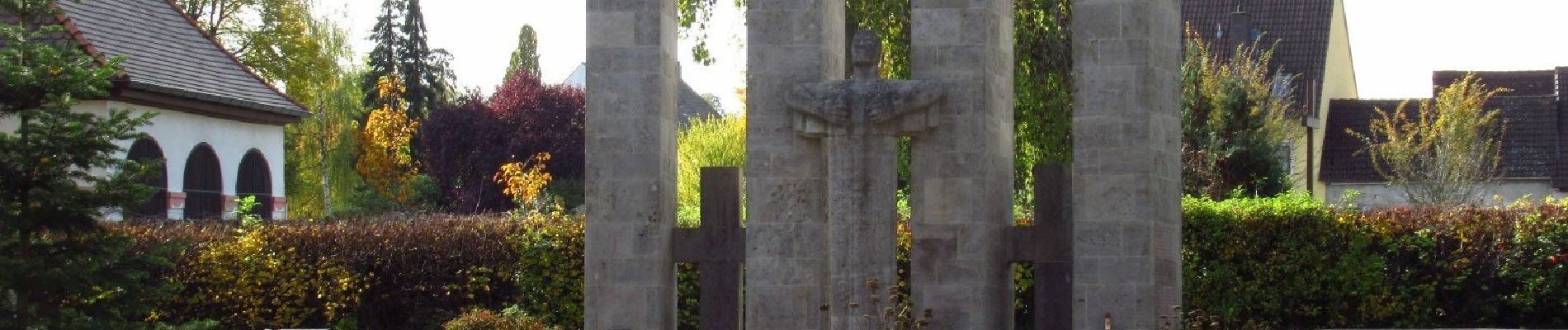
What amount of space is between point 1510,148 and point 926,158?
118 ft

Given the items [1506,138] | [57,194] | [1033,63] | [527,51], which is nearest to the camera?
[57,194]

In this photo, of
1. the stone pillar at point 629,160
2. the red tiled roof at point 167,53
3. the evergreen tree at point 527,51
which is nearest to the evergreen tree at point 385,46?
the evergreen tree at point 527,51

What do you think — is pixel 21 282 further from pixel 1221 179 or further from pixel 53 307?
pixel 1221 179

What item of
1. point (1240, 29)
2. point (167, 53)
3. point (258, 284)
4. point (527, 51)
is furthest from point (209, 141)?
point (527, 51)

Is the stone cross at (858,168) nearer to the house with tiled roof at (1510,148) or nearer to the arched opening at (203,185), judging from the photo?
the arched opening at (203,185)

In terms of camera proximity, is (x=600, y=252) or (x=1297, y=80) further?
(x=1297, y=80)

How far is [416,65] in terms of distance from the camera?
6353cm

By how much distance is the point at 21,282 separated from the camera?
14.2 m

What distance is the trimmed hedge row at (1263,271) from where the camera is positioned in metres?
20.1

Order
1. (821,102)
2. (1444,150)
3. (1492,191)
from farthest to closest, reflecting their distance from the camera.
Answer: (1492,191), (1444,150), (821,102)

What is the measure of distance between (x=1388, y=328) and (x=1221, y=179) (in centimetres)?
989

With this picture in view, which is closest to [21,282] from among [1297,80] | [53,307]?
[53,307]

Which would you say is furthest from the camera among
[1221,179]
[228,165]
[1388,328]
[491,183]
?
[491,183]

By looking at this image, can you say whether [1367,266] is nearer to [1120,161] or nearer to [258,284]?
[1120,161]
